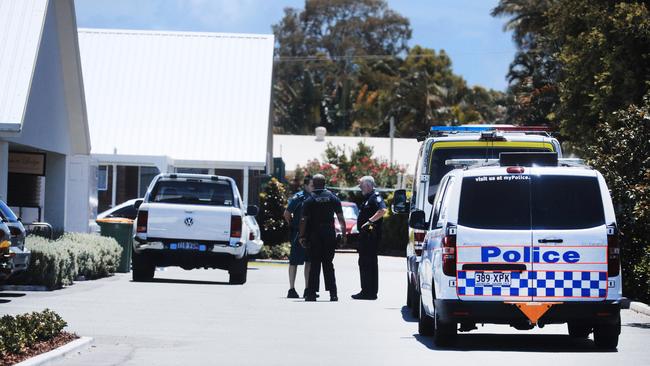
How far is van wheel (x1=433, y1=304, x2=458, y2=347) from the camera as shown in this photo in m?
13.6

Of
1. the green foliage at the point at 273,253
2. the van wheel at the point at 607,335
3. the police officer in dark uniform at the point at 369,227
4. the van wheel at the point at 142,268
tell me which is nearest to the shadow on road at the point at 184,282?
the van wheel at the point at 142,268

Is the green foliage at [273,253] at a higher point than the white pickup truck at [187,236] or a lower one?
lower

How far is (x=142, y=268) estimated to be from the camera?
25234 millimetres

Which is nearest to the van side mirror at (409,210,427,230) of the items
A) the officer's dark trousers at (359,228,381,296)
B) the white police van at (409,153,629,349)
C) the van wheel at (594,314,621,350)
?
the white police van at (409,153,629,349)

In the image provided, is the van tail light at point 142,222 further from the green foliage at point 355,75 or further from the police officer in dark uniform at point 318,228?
the green foliage at point 355,75

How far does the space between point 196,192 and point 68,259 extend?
388 centimetres

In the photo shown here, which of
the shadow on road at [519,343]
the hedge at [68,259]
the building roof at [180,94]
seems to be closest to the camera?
the shadow on road at [519,343]

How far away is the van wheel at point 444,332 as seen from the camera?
13645 mm

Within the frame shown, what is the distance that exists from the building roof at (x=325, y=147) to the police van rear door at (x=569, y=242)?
57.2 metres

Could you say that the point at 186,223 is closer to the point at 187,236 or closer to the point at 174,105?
the point at 187,236

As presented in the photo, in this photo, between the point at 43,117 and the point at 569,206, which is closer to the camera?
the point at 569,206

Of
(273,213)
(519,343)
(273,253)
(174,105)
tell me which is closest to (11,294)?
(519,343)

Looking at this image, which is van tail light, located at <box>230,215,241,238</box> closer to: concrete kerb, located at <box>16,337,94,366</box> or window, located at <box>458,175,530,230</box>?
concrete kerb, located at <box>16,337,94,366</box>

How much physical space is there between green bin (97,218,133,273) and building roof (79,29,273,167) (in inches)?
460
